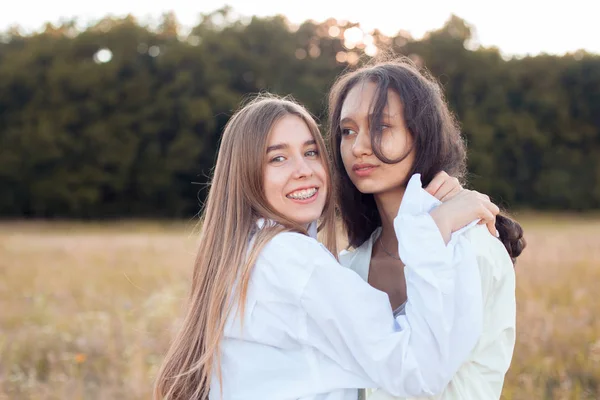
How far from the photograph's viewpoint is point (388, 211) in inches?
123

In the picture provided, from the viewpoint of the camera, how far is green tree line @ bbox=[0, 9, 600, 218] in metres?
32.9

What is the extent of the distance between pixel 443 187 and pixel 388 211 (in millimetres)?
500

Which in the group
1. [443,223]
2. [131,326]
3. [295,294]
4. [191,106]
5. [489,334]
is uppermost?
[191,106]

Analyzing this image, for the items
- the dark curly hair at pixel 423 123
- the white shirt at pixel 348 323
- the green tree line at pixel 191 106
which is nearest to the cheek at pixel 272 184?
the white shirt at pixel 348 323

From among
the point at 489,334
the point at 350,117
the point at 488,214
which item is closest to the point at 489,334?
the point at 489,334

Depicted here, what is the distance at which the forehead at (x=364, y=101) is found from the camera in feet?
9.26

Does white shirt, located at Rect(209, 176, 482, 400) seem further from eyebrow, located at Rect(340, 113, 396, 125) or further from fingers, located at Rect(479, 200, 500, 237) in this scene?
eyebrow, located at Rect(340, 113, 396, 125)

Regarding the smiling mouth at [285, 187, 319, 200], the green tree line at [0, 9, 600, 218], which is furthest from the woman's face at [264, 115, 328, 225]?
the green tree line at [0, 9, 600, 218]

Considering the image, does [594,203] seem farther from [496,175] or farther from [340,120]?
[340,120]

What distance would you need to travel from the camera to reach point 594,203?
111 feet

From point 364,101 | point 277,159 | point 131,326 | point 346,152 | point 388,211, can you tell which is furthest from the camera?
point 131,326

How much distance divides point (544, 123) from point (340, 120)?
35.2 metres

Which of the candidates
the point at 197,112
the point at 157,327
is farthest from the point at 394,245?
the point at 197,112

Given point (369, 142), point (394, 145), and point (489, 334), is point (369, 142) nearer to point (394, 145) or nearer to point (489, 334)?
point (394, 145)
